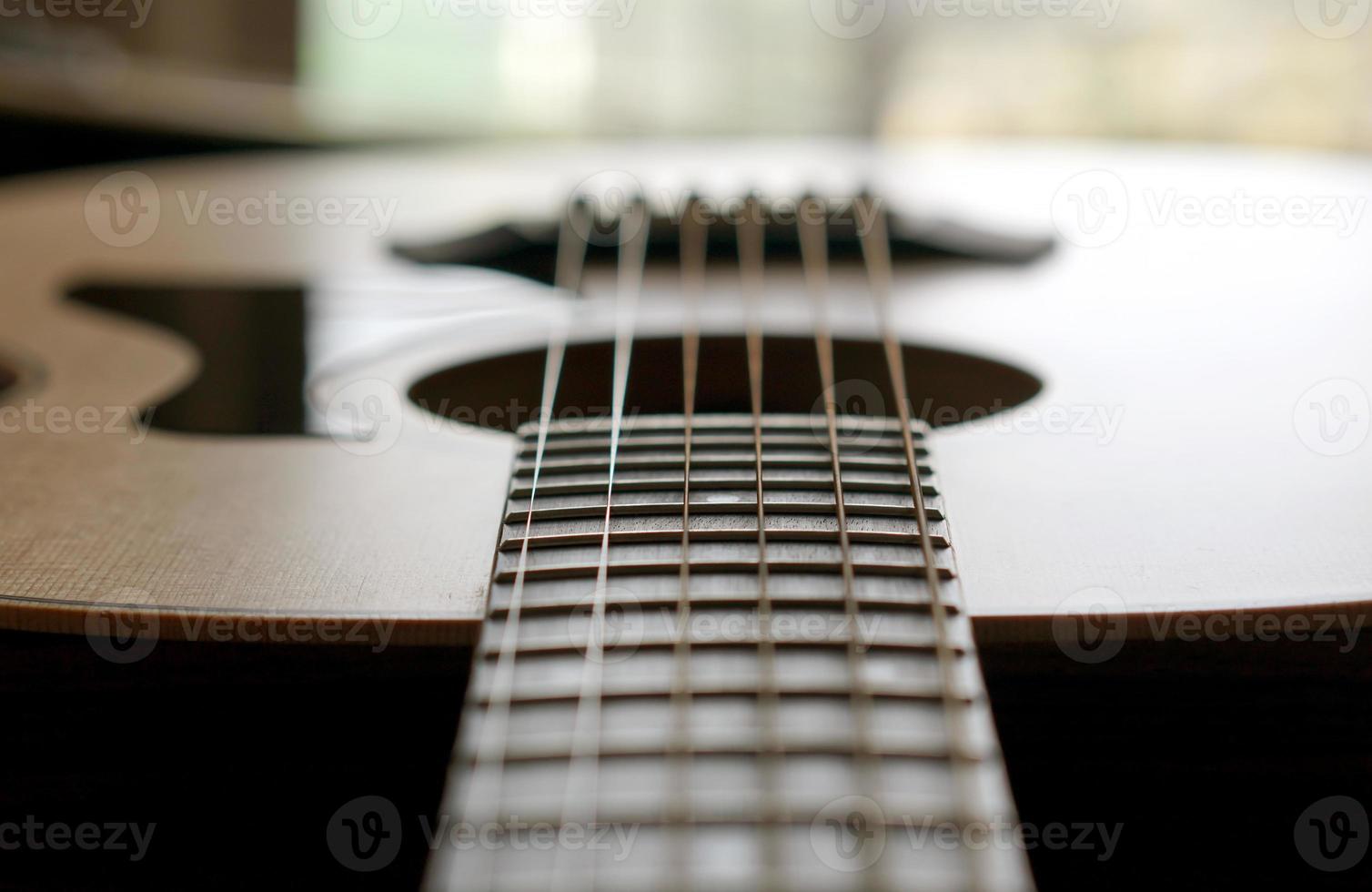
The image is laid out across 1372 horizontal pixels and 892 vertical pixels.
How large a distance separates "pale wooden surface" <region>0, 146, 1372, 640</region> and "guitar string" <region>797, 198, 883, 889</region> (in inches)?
1.2

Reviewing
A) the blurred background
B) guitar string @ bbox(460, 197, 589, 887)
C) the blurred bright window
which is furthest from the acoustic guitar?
the blurred bright window

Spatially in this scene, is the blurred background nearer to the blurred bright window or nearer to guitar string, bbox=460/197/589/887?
the blurred bright window

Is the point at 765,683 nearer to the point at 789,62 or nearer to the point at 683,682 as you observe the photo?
the point at 683,682

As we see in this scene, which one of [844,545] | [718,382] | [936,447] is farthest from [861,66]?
[844,545]

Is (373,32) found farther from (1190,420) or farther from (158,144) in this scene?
(1190,420)

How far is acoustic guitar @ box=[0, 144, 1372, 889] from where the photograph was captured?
0.37 meters

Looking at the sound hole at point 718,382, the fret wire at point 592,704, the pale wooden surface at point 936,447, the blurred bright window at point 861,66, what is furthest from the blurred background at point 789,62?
the fret wire at point 592,704

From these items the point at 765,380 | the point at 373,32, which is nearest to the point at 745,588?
the point at 765,380

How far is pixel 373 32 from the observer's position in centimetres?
338

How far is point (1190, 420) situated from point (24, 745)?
0.55 metres

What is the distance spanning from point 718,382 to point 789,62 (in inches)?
120

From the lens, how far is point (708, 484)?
0.52 m

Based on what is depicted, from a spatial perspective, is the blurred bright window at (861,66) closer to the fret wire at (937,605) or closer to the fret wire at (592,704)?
the fret wire at (937,605)

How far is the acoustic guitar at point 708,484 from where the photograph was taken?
37cm
